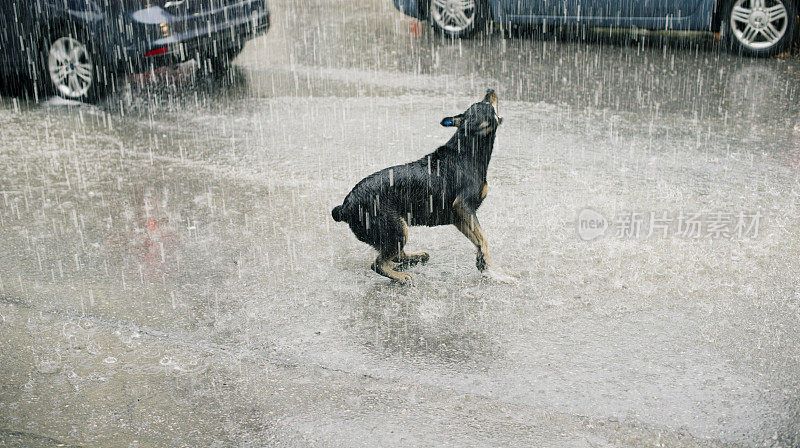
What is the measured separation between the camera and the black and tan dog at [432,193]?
392cm

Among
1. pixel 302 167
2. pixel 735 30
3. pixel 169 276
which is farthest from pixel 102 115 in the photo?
pixel 735 30

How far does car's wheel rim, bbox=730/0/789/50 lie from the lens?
7.98 meters

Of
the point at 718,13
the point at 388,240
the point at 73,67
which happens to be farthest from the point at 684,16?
the point at 73,67

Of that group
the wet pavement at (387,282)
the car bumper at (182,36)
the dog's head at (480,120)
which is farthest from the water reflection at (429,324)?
the car bumper at (182,36)

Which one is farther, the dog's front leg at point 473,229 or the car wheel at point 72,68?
the car wheel at point 72,68

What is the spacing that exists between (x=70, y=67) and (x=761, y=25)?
290 inches

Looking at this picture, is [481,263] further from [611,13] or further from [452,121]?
[611,13]

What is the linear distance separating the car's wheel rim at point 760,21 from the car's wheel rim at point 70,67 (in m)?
6.92

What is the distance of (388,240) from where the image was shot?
3.96 metres

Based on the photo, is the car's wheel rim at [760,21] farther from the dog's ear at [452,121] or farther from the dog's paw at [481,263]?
the dog's paw at [481,263]

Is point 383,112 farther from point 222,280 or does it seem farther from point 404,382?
point 404,382

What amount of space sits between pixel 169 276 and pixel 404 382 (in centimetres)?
176

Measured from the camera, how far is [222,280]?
430cm
